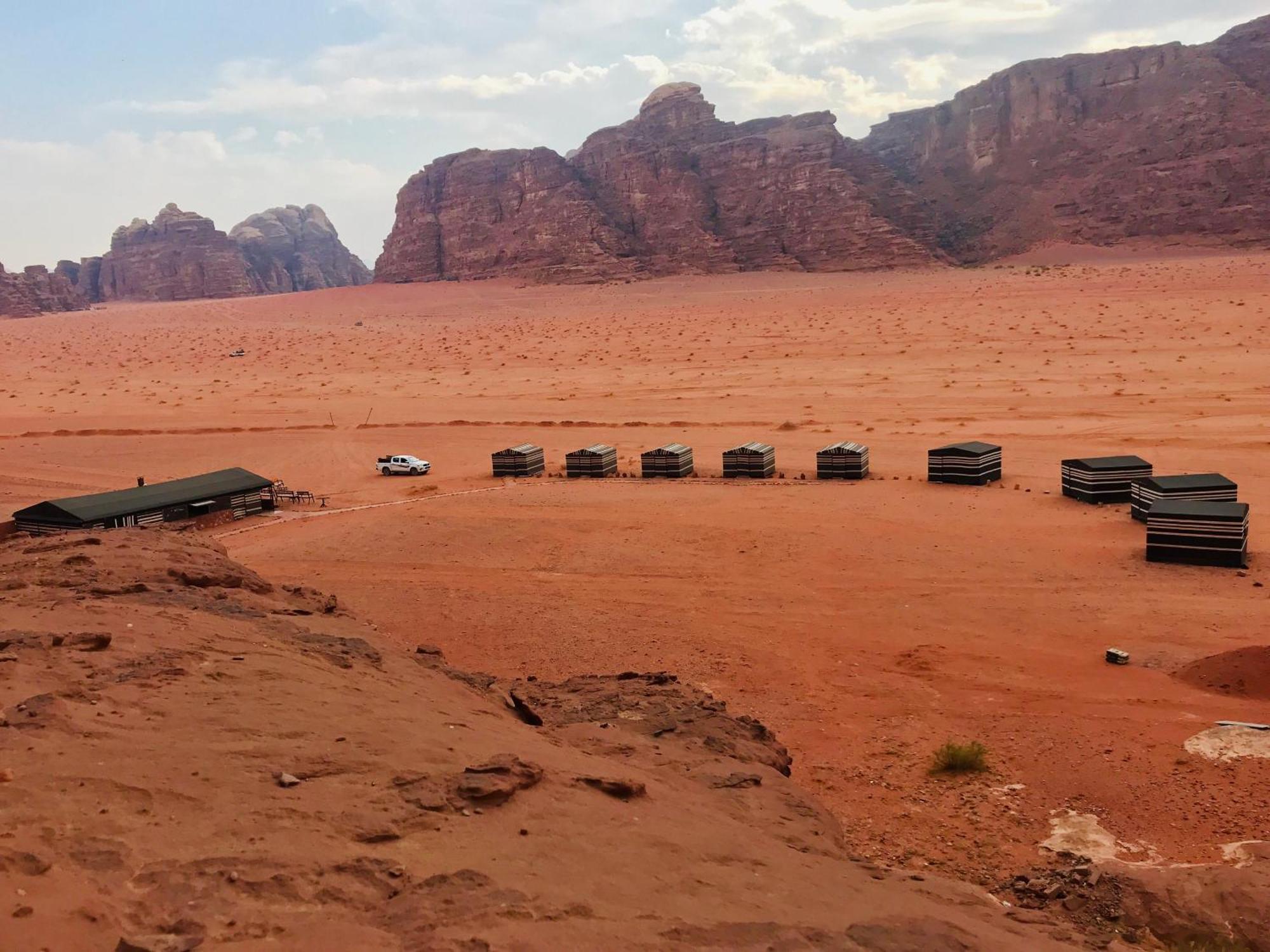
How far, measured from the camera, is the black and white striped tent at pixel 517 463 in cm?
3055

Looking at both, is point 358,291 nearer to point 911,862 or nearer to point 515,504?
point 515,504

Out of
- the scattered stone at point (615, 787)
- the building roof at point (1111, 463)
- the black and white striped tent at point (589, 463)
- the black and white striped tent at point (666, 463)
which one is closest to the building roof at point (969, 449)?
the building roof at point (1111, 463)

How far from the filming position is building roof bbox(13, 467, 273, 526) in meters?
22.0

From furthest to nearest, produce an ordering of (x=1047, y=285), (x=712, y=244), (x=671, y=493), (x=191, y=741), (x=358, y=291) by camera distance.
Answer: (x=358, y=291) < (x=712, y=244) < (x=1047, y=285) < (x=671, y=493) < (x=191, y=741)

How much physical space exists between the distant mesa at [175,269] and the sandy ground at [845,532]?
91.2 meters

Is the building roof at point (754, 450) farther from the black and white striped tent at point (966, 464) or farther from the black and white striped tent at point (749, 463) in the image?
the black and white striped tent at point (966, 464)

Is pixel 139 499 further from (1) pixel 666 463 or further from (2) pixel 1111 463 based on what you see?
(2) pixel 1111 463

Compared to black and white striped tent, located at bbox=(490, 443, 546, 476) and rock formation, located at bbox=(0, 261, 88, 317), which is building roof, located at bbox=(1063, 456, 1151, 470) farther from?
rock formation, located at bbox=(0, 261, 88, 317)

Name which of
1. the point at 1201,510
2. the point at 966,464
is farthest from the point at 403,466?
the point at 1201,510

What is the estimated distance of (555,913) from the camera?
16.8 feet

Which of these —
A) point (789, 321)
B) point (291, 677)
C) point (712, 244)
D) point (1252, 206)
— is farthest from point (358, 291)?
point (291, 677)

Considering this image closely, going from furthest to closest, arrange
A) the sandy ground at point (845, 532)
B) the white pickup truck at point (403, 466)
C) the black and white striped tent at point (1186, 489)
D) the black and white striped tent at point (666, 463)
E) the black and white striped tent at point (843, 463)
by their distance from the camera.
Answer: the white pickup truck at point (403, 466) < the black and white striped tent at point (666, 463) < the black and white striped tent at point (843, 463) < the black and white striped tent at point (1186, 489) < the sandy ground at point (845, 532)

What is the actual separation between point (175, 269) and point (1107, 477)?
16337cm

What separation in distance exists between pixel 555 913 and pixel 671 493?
70.2 feet
